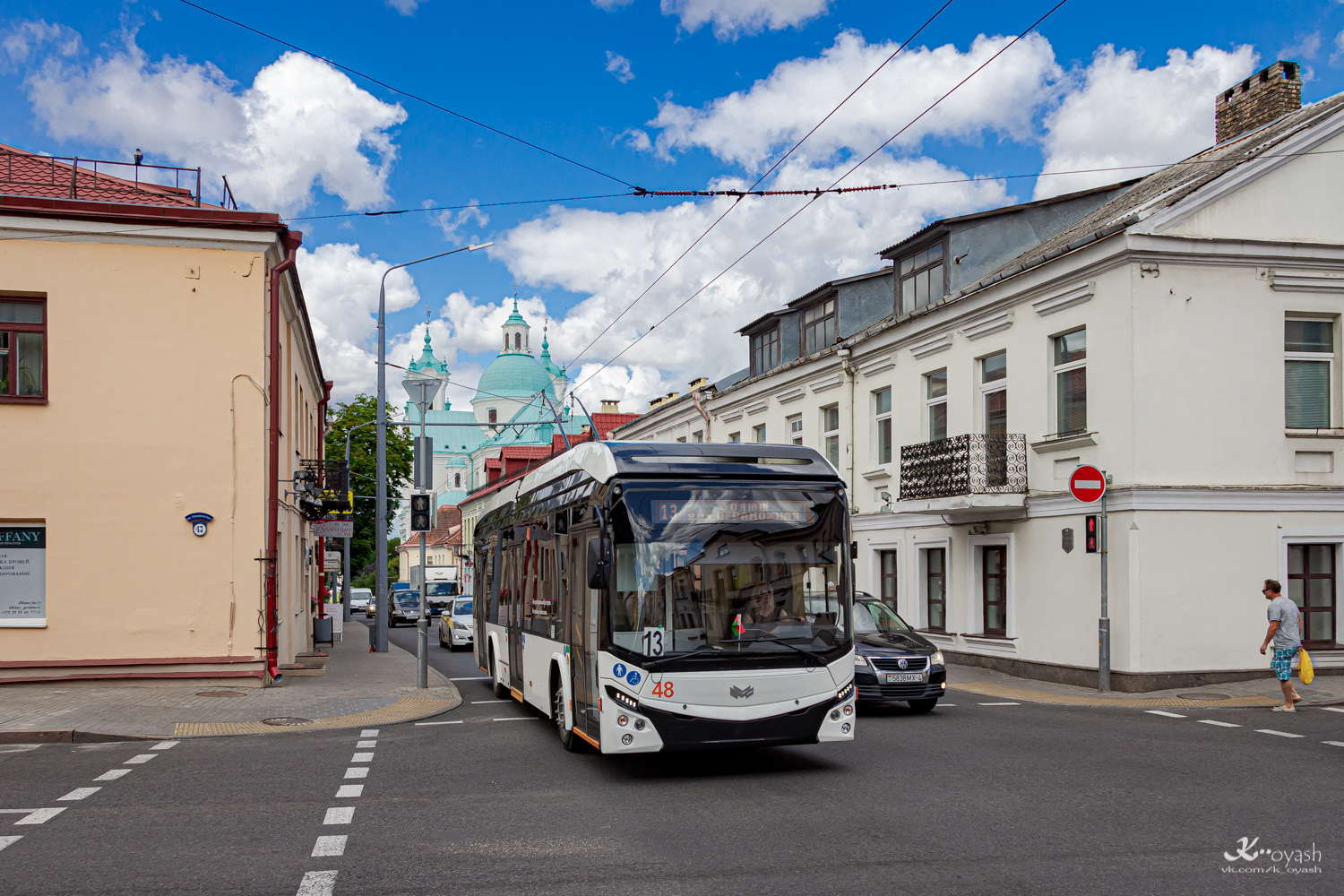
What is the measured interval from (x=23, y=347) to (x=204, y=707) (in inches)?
243

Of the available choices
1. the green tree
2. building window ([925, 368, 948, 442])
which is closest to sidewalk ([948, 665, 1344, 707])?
building window ([925, 368, 948, 442])

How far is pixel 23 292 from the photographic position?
16.6m

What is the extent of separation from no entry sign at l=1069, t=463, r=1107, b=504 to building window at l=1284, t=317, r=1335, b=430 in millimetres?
3665

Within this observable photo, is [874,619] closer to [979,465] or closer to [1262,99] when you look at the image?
[979,465]

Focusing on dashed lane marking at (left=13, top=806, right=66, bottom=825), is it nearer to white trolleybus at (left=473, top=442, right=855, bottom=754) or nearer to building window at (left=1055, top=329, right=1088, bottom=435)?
white trolleybus at (left=473, top=442, right=855, bottom=754)

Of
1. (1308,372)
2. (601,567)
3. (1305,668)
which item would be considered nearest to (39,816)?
(601,567)

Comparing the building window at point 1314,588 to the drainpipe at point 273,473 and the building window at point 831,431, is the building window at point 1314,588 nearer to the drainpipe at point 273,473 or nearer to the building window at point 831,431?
the building window at point 831,431

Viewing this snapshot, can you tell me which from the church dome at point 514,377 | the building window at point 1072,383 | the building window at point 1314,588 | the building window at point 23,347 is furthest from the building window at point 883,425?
the church dome at point 514,377

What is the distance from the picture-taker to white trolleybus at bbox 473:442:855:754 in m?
9.32

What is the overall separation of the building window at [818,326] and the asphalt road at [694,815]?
714 inches

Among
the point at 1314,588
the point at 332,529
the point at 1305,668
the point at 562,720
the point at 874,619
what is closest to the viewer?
the point at 562,720

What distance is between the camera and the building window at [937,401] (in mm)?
23672

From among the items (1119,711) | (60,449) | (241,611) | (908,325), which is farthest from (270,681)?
(908,325)

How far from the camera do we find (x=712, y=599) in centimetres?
943
